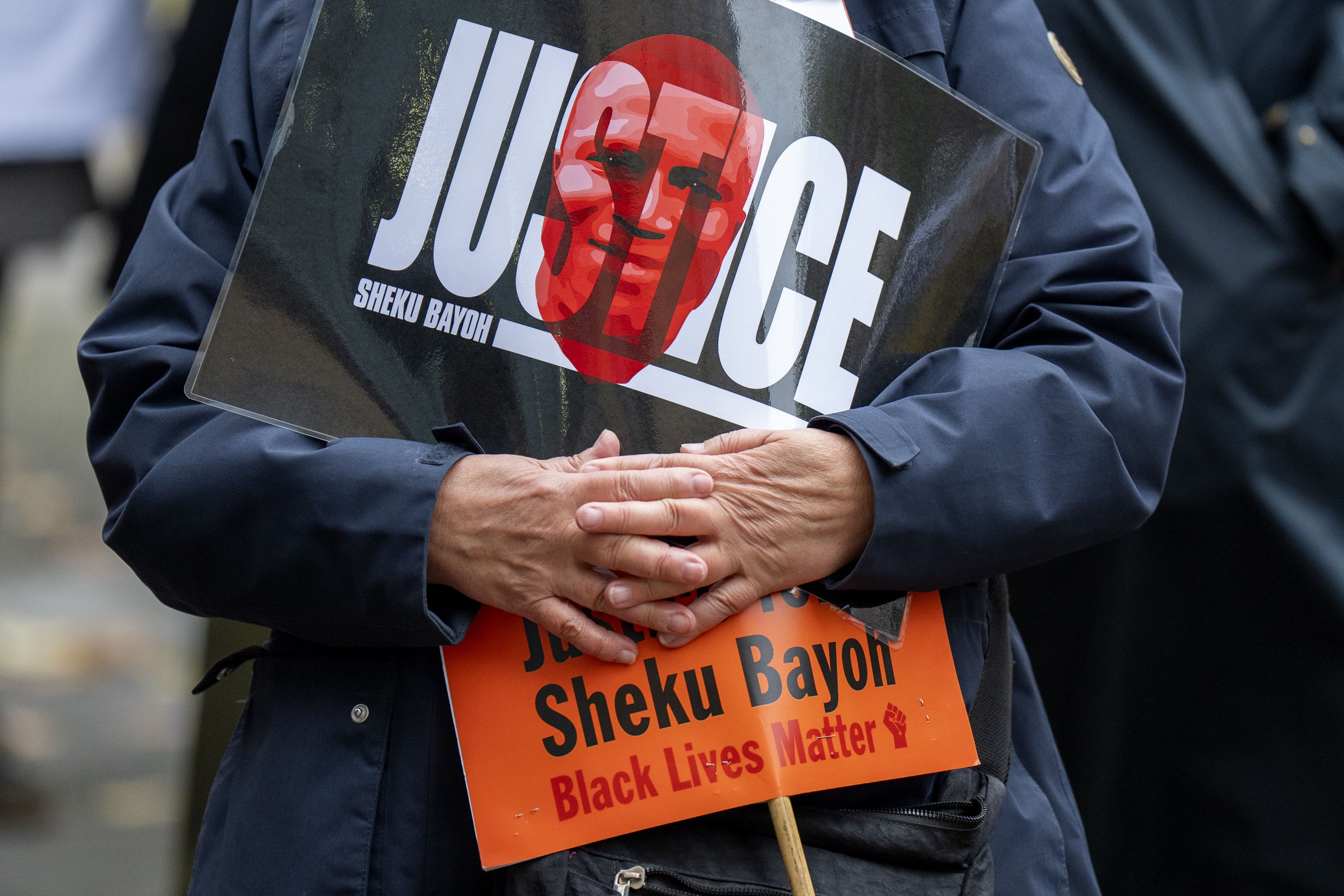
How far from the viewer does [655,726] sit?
973 mm

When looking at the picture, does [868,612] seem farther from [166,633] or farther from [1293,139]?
[166,633]

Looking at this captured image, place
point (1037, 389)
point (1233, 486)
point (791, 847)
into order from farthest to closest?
point (1233, 486), point (1037, 389), point (791, 847)

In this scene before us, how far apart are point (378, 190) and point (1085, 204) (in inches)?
26.3

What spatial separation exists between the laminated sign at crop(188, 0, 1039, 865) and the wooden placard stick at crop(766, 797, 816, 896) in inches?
0.7

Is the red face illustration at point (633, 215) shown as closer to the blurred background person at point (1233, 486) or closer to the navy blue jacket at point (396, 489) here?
the navy blue jacket at point (396, 489)

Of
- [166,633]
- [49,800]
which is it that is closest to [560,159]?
[49,800]

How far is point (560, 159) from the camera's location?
1.00 meters

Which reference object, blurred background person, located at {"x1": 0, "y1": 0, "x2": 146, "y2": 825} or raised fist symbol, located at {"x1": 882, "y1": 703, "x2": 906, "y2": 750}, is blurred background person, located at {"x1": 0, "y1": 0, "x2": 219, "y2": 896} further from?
raised fist symbol, located at {"x1": 882, "y1": 703, "x2": 906, "y2": 750}

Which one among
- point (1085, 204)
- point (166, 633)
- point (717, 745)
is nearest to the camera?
point (717, 745)

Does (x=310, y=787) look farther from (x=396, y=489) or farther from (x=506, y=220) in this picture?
(x=506, y=220)

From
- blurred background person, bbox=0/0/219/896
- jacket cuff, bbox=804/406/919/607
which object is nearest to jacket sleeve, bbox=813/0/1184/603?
jacket cuff, bbox=804/406/919/607

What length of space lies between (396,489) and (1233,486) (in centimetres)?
137

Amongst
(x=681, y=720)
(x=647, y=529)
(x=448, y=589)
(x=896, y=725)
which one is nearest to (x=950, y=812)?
(x=896, y=725)

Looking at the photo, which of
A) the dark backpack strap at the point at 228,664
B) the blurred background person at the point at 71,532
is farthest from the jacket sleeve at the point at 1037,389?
the blurred background person at the point at 71,532
